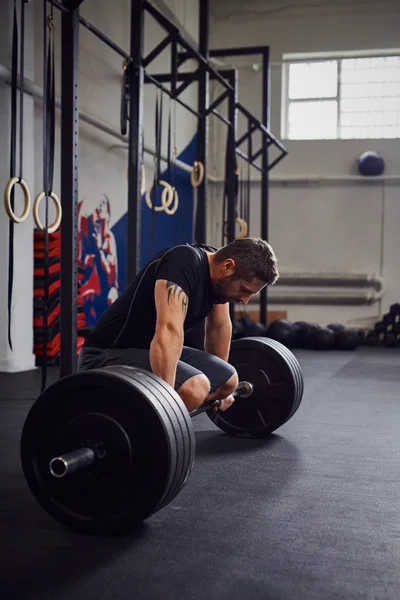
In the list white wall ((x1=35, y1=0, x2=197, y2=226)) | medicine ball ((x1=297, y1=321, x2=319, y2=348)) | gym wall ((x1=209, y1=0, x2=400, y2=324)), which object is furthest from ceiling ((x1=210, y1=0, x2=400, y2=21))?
medicine ball ((x1=297, y1=321, x2=319, y2=348))

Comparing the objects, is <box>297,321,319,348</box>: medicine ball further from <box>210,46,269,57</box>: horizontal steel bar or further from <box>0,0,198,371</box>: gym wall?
<box>210,46,269,57</box>: horizontal steel bar

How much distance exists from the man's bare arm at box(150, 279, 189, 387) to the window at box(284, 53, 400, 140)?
743cm

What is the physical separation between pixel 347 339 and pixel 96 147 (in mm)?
3285

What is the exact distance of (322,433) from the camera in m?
2.97

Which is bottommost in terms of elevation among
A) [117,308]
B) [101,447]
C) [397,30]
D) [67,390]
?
[101,447]

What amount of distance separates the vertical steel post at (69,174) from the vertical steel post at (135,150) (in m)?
0.57

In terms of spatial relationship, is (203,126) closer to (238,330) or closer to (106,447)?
(238,330)

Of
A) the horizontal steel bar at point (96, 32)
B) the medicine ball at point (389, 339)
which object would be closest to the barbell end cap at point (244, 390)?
the horizontal steel bar at point (96, 32)

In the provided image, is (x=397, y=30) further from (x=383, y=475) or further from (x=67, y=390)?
(x=67, y=390)

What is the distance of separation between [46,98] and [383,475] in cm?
211

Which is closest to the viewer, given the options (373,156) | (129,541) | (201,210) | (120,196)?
(129,541)

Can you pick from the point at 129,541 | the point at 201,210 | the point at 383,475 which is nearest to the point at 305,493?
the point at 383,475

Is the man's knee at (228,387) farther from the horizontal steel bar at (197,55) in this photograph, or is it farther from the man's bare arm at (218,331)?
the horizontal steel bar at (197,55)

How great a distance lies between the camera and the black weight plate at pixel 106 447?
1596 mm
